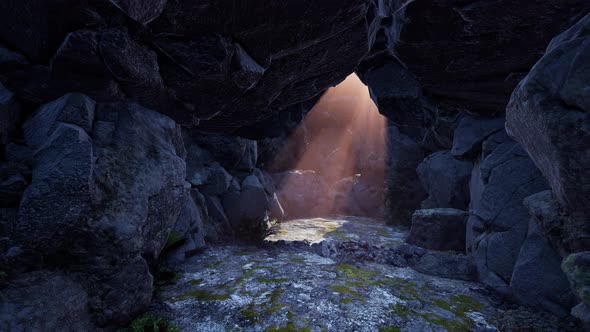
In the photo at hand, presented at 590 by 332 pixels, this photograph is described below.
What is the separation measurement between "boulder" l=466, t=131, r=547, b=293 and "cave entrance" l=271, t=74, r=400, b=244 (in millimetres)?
7659

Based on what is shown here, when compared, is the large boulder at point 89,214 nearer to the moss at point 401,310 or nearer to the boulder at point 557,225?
the moss at point 401,310

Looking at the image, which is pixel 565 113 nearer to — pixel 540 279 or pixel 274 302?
pixel 540 279

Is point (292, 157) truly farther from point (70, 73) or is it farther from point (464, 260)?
point (70, 73)

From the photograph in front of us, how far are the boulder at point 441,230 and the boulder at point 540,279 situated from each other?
4600 millimetres

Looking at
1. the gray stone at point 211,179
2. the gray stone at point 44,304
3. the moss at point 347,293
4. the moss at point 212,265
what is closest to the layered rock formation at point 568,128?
the moss at point 347,293

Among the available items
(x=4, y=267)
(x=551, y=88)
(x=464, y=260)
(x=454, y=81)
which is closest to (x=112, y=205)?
(x=4, y=267)

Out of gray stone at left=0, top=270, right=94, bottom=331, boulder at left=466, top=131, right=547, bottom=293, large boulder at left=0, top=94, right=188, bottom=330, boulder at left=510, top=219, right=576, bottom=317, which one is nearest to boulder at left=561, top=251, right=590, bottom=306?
boulder at left=510, top=219, right=576, bottom=317

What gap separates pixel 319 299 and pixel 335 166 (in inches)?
1128

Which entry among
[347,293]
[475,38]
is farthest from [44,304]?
[475,38]

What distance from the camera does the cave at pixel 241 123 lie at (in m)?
4.99

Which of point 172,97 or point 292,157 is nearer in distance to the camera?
point 172,97

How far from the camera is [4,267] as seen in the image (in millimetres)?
4500

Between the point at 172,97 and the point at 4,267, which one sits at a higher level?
the point at 172,97

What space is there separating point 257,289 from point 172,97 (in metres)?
5.73
